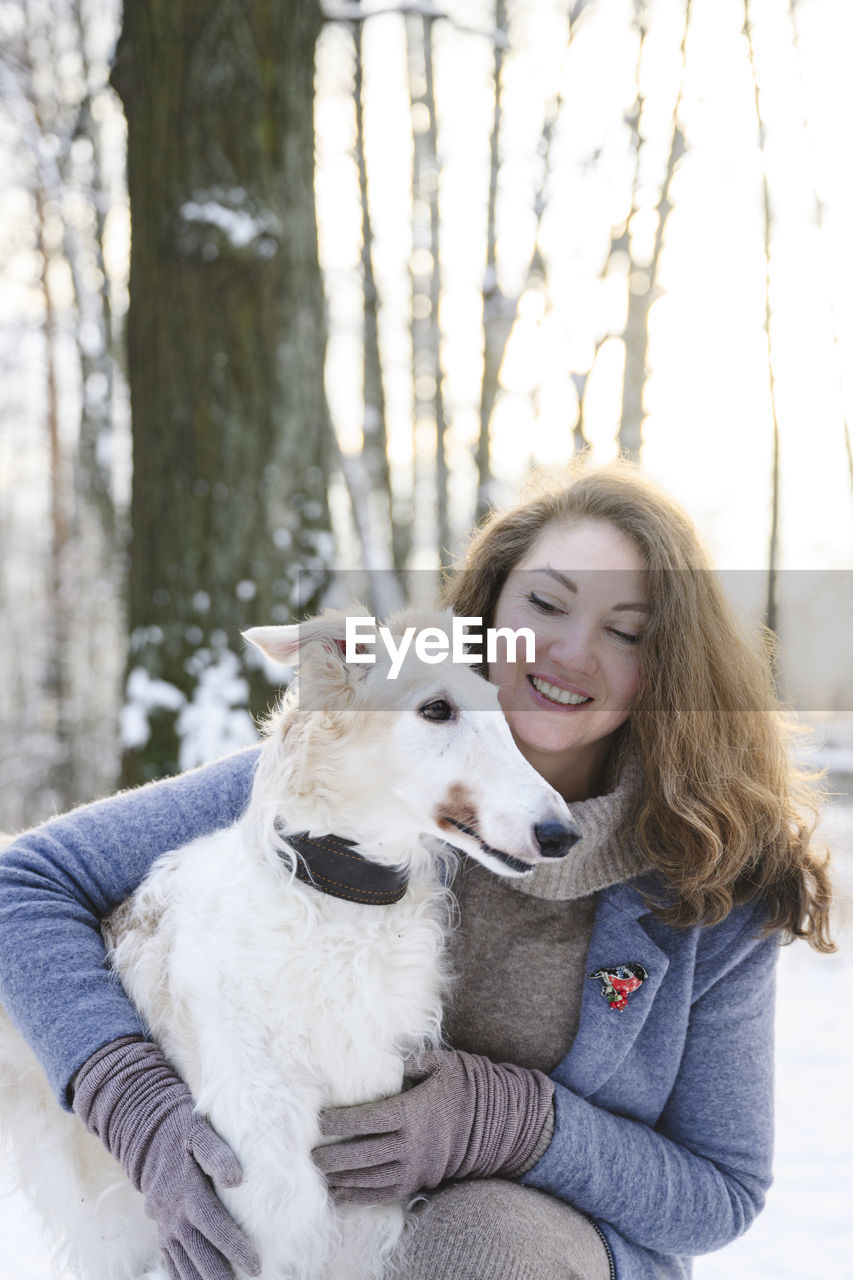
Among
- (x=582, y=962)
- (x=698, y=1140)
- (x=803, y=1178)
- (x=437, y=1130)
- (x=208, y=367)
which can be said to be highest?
(x=208, y=367)

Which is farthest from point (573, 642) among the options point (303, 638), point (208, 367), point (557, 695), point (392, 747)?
point (208, 367)

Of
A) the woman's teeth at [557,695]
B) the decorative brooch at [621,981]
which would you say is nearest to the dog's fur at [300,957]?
the woman's teeth at [557,695]

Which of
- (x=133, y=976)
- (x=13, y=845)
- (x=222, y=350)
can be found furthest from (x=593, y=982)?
(x=222, y=350)

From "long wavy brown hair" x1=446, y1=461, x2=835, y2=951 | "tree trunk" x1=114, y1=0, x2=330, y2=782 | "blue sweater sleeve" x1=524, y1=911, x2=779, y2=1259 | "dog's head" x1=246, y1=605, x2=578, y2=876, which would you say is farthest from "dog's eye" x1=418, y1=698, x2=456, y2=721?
Result: "tree trunk" x1=114, y1=0, x2=330, y2=782

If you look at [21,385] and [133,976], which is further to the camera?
[21,385]

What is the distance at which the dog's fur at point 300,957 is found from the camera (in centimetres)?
175

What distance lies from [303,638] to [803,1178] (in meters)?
2.89

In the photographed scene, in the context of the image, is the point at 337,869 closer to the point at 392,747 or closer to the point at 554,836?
the point at 392,747

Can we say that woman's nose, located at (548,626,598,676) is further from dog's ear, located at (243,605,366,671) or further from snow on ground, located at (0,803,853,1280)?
snow on ground, located at (0,803,853,1280)

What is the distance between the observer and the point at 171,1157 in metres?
1.65

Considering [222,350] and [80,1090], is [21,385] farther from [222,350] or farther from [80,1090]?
[80,1090]

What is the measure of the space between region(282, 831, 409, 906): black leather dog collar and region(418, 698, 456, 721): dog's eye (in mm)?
314

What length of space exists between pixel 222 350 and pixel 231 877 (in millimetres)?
2522

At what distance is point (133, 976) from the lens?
197 cm
